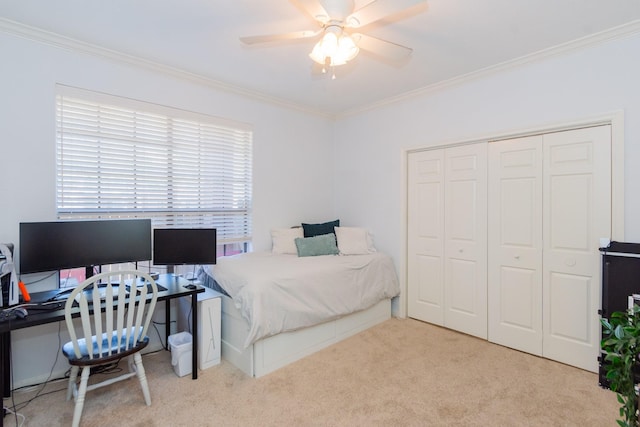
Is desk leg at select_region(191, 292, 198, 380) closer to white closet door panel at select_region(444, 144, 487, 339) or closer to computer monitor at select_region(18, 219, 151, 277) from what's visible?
computer monitor at select_region(18, 219, 151, 277)

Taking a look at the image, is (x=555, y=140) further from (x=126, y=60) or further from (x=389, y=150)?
(x=126, y=60)

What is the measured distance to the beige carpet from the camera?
1994 millimetres

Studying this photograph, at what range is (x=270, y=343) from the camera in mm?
2566

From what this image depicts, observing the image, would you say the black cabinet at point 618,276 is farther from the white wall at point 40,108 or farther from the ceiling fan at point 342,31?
the white wall at point 40,108

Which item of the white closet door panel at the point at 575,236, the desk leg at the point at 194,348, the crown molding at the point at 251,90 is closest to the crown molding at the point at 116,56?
the crown molding at the point at 251,90

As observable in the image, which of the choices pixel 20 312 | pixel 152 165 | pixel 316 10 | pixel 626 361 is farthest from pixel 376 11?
pixel 20 312

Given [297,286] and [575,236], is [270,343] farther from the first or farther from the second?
[575,236]

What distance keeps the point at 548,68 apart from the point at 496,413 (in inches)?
106

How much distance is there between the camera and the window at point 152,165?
2.57m

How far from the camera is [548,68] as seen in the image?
269cm

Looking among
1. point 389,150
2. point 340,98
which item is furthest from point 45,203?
point 389,150

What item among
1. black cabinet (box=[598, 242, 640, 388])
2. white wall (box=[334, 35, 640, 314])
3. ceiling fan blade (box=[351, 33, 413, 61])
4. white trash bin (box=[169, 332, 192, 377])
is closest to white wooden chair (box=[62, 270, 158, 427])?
white trash bin (box=[169, 332, 192, 377])

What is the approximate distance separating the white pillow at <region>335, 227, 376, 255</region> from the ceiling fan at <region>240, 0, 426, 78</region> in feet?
6.83

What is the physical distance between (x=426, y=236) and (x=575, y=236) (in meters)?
1.32
